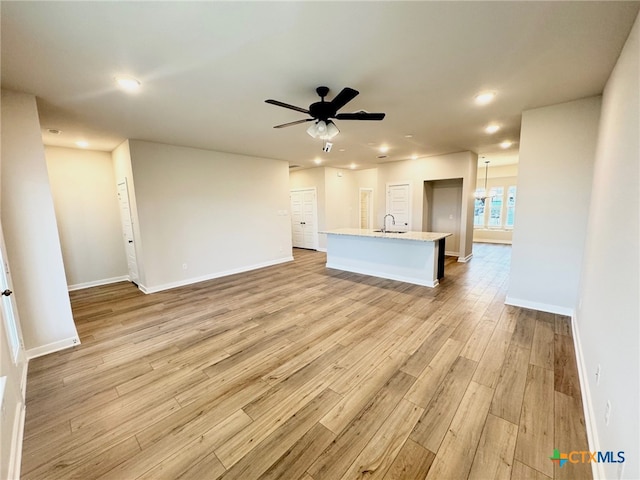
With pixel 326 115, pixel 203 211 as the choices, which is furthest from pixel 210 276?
pixel 326 115

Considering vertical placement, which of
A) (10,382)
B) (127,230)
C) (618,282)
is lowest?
(10,382)

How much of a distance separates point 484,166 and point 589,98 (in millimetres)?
6398

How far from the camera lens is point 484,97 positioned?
2908 millimetres

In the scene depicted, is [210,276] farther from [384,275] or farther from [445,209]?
[445,209]

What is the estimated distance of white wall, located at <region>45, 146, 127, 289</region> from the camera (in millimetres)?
4789

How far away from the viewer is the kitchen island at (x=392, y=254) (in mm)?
4609

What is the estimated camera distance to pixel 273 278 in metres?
5.36

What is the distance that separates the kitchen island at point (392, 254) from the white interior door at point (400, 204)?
1.89 meters

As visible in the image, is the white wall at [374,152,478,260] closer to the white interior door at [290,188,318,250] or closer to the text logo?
the white interior door at [290,188,318,250]

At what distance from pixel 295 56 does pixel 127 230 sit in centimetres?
504

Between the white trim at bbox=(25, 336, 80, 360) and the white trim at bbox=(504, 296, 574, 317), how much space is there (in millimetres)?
5778

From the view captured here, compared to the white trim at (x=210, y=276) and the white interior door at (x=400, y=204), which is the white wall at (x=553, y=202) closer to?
the white interior door at (x=400, y=204)

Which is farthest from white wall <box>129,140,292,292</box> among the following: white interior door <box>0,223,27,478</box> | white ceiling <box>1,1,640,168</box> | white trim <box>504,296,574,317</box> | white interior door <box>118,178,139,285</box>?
white trim <box>504,296,574,317</box>

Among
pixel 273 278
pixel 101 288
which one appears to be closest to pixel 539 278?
pixel 273 278
